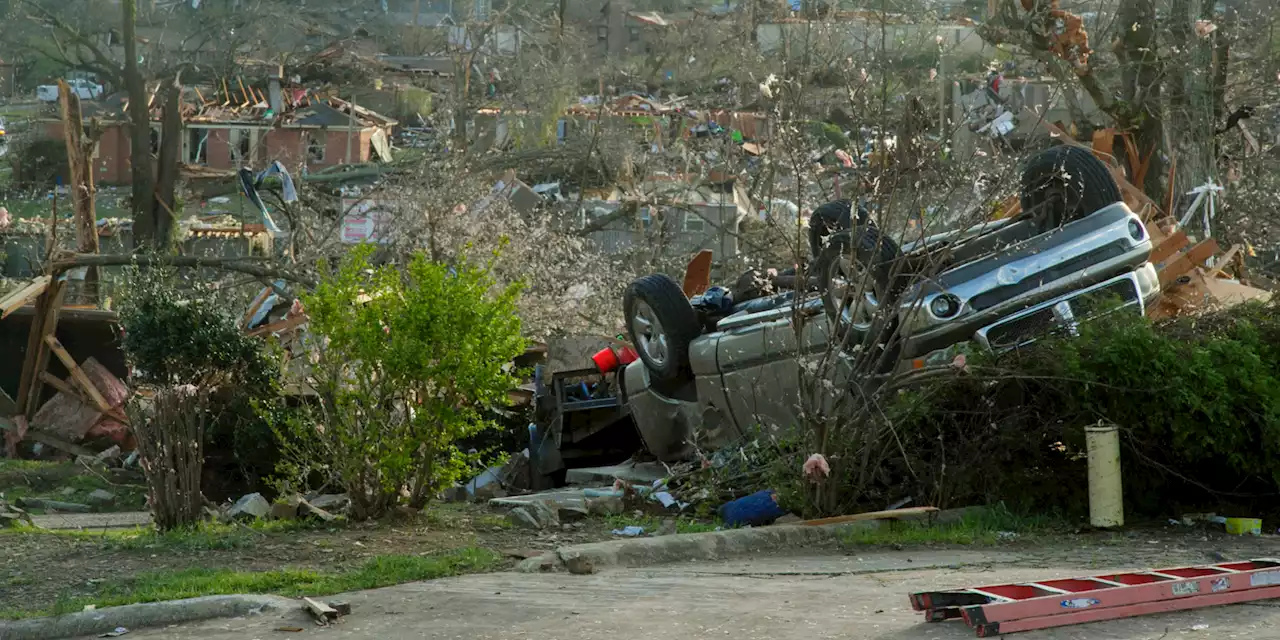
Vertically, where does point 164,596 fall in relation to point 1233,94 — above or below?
below

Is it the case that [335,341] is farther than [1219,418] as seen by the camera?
Yes

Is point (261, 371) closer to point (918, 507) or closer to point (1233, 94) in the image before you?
point (918, 507)

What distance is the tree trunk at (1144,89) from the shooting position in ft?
62.4

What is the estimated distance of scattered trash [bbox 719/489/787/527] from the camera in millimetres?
9117

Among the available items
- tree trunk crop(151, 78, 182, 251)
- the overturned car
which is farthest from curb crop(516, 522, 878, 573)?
tree trunk crop(151, 78, 182, 251)

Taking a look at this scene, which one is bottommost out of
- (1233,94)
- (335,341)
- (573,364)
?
(573,364)

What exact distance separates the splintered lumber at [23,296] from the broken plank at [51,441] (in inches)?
56.7

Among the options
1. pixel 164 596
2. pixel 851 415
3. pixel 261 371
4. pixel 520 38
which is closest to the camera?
pixel 164 596

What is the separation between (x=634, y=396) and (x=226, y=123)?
128 feet

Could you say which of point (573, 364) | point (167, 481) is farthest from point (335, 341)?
point (573, 364)

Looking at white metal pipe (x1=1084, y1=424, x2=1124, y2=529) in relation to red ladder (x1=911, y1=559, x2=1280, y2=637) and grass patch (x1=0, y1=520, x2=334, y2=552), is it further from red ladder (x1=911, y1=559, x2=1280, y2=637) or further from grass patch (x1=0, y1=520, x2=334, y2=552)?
grass patch (x1=0, y1=520, x2=334, y2=552)

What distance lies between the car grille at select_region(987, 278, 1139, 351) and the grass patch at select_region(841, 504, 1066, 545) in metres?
1.15

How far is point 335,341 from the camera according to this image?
9.09 meters

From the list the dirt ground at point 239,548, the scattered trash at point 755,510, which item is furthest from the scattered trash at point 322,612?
the scattered trash at point 755,510
